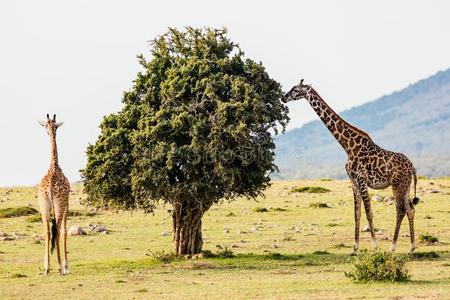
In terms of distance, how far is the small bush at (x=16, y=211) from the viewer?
4391 centimetres

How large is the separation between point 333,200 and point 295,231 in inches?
501

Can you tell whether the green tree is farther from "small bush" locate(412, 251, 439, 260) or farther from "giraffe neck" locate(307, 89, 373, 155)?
"small bush" locate(412, 251, 439, 260)

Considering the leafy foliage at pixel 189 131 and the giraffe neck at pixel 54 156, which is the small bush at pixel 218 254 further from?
the giraffe neck at pixel 54 156

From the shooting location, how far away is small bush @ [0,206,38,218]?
43906mm

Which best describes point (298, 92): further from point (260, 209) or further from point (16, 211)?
point (16, 211)

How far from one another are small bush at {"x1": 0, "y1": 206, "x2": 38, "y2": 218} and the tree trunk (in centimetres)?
1650

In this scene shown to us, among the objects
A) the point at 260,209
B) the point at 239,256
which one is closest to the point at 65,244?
the point at 239,256

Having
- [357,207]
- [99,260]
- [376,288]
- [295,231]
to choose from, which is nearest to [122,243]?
[99,260]

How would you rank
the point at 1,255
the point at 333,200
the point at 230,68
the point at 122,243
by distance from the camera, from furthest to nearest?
the point at 333,200 < the point at 122,243 < the point at 1,255 < the point at 230,68

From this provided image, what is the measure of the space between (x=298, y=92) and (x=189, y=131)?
4.99 metres

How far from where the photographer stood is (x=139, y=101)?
29672 millimetres

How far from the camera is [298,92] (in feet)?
103

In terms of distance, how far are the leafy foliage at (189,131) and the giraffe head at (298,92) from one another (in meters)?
1.18

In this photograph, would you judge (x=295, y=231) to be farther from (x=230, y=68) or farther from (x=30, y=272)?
(x=30, y=272)
